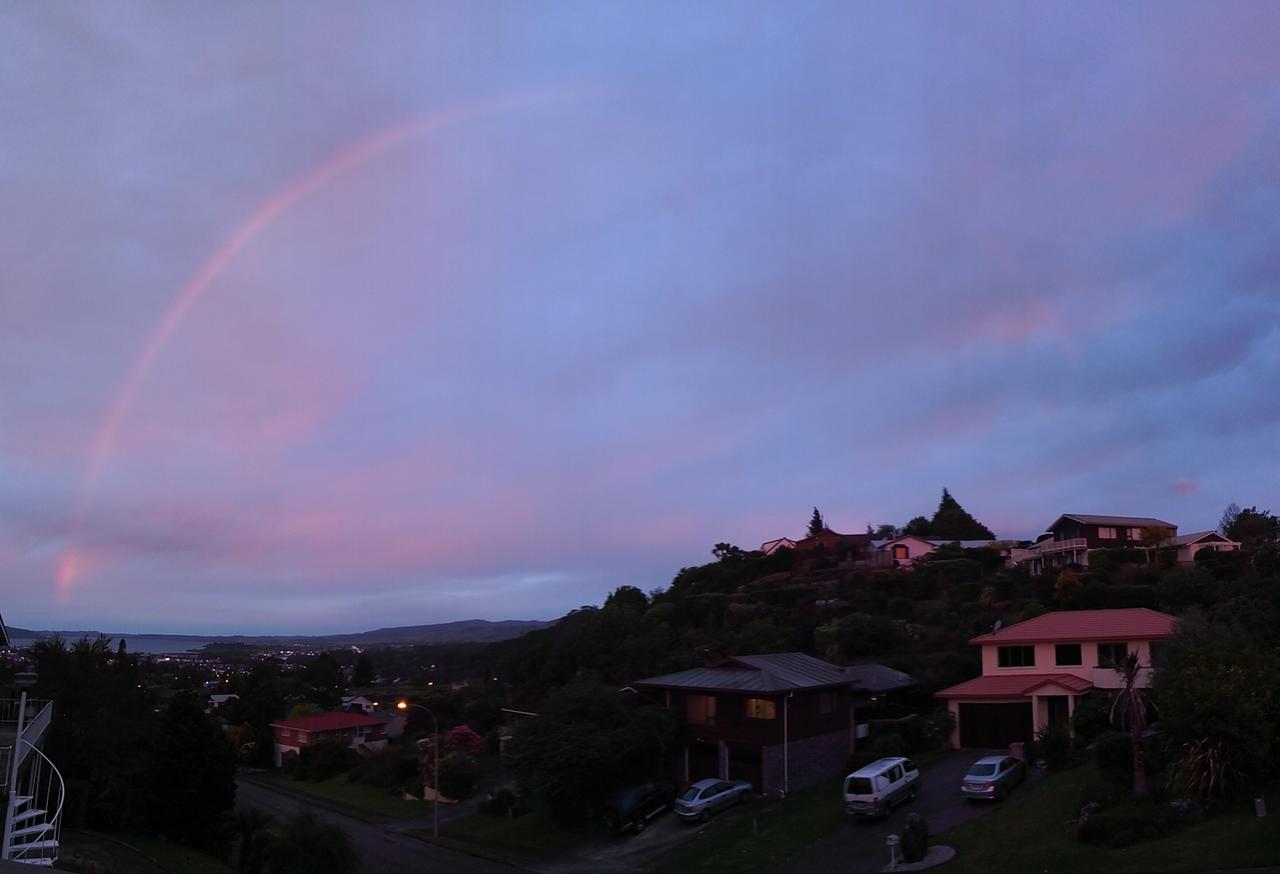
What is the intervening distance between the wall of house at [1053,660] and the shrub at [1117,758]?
10.8m

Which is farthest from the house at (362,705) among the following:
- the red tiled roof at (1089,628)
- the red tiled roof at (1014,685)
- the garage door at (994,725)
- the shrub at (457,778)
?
the red tiled roof at (1089,628)

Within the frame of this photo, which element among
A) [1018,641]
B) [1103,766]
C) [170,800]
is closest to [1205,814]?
[1103,766]

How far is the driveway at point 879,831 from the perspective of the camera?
28.0m

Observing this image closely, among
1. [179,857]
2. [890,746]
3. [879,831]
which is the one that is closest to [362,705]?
[179,857]

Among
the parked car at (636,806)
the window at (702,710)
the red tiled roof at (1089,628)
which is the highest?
the red tiled roof at (1089,628)

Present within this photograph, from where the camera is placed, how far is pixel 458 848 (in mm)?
39750

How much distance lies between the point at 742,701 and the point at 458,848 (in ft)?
46.4

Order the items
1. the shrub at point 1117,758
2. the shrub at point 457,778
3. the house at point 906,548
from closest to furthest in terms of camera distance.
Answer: the shrub at point 1117,758 < the shrub at point 457,778 < the house at point 906,548

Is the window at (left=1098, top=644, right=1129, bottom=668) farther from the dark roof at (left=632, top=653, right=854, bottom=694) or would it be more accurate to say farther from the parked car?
the parked car

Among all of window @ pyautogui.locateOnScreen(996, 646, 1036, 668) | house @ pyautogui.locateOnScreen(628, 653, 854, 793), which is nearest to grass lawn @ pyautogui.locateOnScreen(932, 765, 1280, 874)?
house @ pyautogui.locateOnScreen(628, 653, 854, 793)

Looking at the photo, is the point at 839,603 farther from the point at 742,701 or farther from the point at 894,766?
the point at 894,766

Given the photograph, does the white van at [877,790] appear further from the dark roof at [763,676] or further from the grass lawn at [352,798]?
the grass lawn at [352,798]

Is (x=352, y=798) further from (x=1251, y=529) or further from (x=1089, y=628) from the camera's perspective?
(x=1251, y=529)

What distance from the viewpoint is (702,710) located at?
4166 cm
